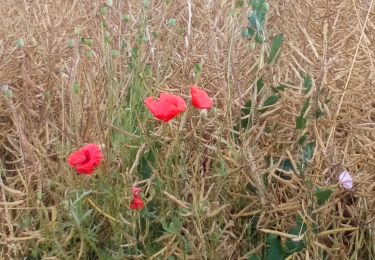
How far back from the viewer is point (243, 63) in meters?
1.58

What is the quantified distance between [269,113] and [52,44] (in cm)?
57

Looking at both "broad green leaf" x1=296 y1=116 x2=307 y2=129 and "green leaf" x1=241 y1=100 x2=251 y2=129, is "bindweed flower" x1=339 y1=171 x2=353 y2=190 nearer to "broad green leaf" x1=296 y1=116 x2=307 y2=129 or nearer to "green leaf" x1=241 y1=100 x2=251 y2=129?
"broad green leaf" x1=296 y1=116 x2=307 y2=129

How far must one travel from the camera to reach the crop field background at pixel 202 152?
1337 mm

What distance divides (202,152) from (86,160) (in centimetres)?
29

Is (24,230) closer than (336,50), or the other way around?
(24,230)

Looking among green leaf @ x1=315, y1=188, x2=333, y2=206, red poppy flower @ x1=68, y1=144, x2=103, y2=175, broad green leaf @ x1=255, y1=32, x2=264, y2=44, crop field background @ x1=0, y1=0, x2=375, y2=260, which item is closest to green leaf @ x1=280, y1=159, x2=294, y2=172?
crop field background @ x1=0, y1=0, x2=375, y2=260

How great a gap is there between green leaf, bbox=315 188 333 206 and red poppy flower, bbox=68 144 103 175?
0.37 metres

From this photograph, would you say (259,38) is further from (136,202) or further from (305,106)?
(136,202)

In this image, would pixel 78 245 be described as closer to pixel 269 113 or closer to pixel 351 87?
pixel 269 113

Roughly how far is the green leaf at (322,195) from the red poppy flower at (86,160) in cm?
37

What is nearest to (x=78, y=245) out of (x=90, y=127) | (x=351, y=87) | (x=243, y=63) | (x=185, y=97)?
(x=90, y=127)

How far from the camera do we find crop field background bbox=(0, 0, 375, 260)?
52.6 inches

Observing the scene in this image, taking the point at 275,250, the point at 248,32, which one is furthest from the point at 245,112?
the point at 275,250

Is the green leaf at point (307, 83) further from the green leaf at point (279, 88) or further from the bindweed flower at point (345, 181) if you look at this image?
the bindweed flower at point (345, 181)
